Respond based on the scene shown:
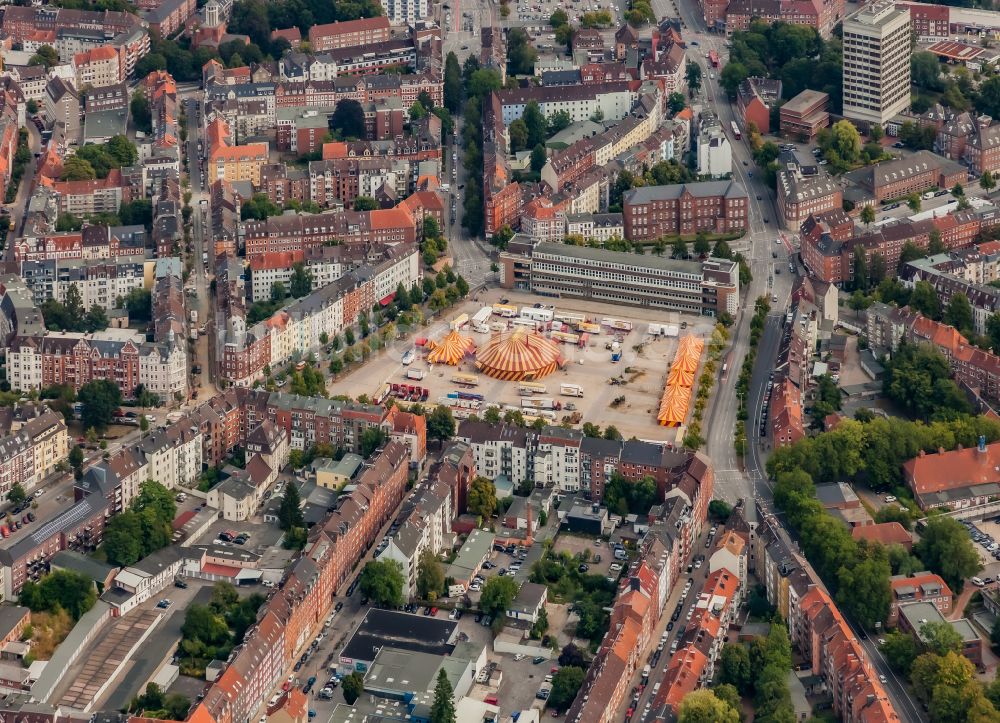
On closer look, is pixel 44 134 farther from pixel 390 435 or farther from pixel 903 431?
pixel 903 431

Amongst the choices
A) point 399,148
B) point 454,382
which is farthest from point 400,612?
point 399,148

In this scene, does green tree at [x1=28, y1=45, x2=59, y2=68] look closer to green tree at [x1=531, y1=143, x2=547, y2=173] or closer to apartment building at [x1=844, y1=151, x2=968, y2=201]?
green tree at [x1=531, y1=143, x2=547, y2=173]

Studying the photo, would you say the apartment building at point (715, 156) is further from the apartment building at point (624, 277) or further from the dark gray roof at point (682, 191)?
the apartment building at point (624, 277)

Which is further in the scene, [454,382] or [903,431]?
[454,382]

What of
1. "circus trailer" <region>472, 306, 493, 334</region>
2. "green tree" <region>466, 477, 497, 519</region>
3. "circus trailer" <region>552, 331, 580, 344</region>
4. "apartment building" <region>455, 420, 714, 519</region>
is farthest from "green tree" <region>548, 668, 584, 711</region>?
"circus trailer" <region>472, 306, 493, 334</region>

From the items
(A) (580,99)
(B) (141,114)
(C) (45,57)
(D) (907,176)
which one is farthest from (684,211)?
(C) (45,57)

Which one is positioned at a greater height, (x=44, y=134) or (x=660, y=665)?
(x=44, y=134)

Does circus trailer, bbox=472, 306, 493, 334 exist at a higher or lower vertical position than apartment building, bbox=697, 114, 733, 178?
lower
